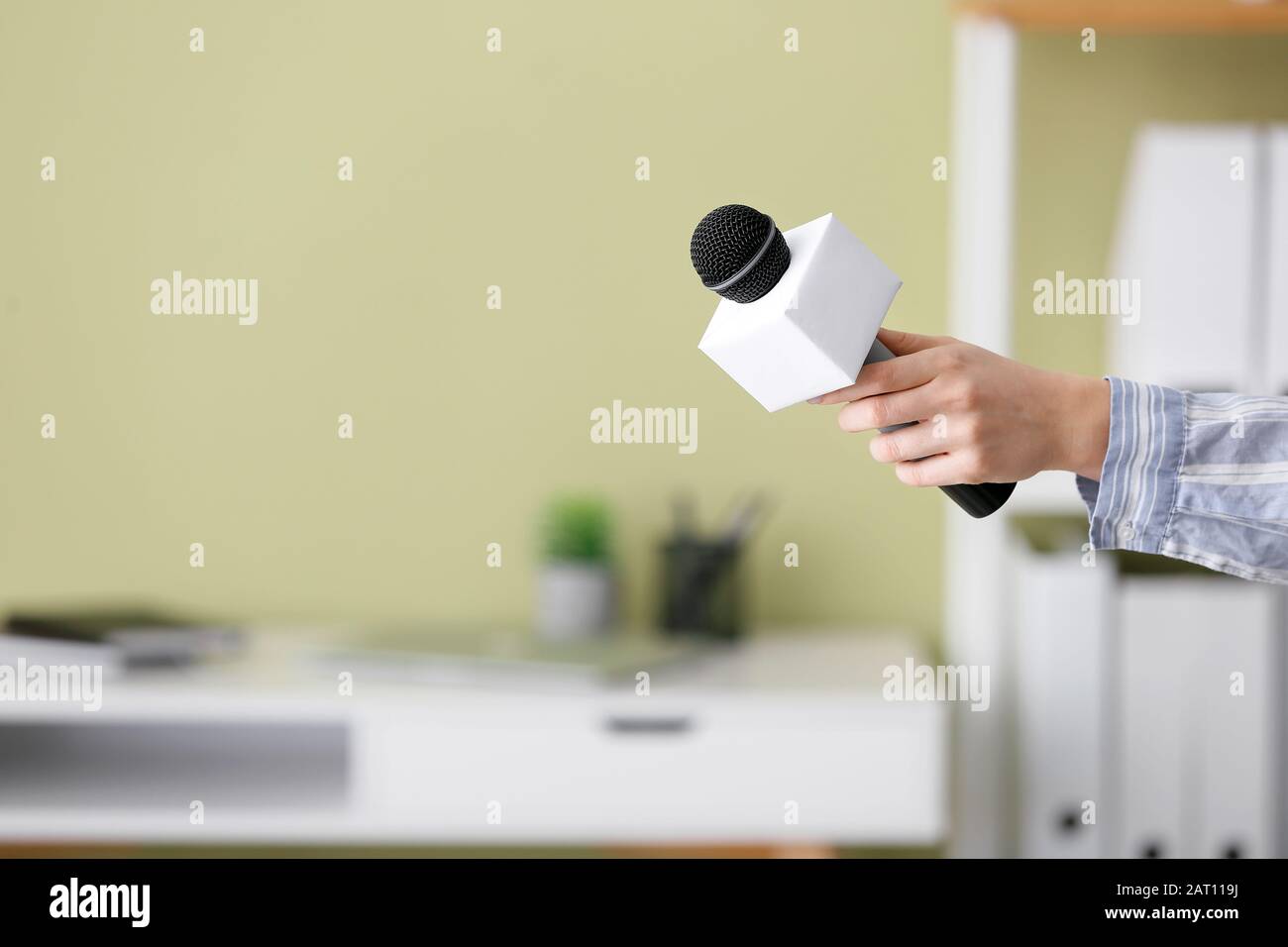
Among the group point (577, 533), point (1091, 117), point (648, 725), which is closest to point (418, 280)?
point (577, 533)

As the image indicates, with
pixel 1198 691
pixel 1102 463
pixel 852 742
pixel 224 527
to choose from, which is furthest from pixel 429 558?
pixel 1102 463

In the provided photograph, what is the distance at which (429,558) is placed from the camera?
1.85 metres

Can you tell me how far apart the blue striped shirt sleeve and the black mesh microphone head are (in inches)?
9.9

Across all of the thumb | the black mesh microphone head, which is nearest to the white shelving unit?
the thumb

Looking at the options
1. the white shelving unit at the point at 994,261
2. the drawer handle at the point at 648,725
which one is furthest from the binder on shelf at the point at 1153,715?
the drawer handle at the point at 648,725

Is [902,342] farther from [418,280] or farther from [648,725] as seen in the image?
[418,280]

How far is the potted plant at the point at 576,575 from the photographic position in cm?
170

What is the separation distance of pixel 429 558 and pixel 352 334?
0.36 m

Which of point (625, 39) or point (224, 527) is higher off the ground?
point (625, 39)

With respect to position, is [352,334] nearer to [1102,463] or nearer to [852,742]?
[852,742]

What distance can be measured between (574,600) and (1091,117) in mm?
1007

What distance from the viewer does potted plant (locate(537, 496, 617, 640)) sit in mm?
1701

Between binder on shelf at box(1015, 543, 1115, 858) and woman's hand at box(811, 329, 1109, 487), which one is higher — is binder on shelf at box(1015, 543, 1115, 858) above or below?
below

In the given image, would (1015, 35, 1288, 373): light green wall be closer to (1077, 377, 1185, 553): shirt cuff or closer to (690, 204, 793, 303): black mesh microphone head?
(1077, 377, 1185, 553): shirt cuff
